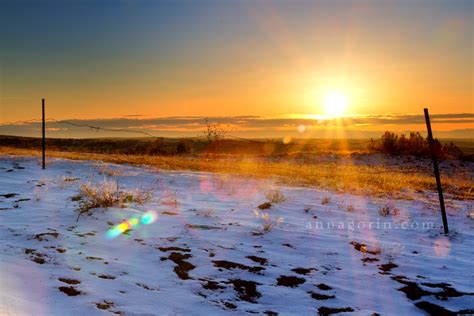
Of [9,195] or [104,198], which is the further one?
[9,195]

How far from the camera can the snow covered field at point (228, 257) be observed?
4637 millimetres

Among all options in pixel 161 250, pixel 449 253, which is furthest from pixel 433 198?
pixel 161 250

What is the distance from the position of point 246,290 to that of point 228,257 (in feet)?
3.66

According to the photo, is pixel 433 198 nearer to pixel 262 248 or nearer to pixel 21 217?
pixel 262 248

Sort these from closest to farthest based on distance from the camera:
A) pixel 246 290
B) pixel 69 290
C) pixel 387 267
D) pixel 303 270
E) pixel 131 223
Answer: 1. pixel 69 290
2. pixel 246 290
3. pixel 303 270
4. pixel 387 267
5. pixel 131 223

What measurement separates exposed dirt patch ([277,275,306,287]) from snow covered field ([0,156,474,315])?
3 centimetres

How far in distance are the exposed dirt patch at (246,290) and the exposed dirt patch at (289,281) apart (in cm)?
36

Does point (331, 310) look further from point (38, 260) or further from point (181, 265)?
point (38, 260)

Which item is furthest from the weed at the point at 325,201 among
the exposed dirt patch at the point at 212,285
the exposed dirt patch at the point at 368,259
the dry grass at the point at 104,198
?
the exposed dirt patch at the point at 212,285

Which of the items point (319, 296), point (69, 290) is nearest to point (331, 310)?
point (319, 296)

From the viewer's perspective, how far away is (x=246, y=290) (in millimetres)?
5051

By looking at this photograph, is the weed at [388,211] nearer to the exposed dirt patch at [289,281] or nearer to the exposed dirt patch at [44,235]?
the exposed dirt patch at [289,281]

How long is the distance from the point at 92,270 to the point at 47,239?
4.49 ft

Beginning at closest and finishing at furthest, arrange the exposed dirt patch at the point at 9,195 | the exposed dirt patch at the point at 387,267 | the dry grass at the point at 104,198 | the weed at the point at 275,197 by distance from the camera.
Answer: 1. the exposed dirt patch at the point at 387,267
2. the dry grass at the point at 104,198
3. the exposed dirt patch at the point at 9,195
4. the weed at the point at 275,197
